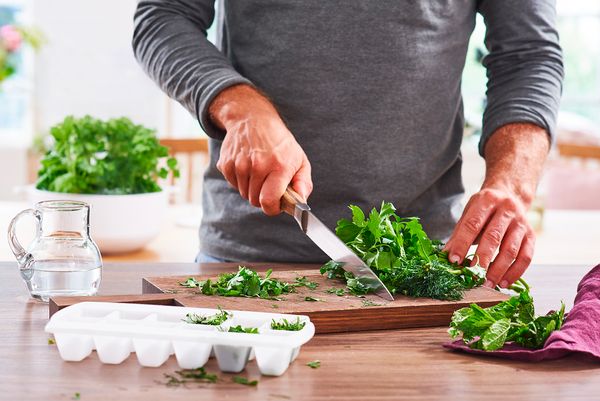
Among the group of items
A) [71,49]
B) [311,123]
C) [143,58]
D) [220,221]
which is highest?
[71,49]

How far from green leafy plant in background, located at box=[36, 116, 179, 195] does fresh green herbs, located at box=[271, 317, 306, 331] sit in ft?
4.52

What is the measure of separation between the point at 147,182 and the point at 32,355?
1375 mm

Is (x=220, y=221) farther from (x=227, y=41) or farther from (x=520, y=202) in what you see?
(x=520, y=202)

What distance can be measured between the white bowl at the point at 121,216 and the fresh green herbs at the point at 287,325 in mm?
1331

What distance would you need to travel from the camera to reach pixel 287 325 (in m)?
1.04

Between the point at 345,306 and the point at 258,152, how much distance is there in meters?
0.29

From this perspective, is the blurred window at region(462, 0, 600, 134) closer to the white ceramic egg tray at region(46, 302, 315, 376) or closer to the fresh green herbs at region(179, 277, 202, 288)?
the fresh green herbs at region(179, 277, 202, 288)

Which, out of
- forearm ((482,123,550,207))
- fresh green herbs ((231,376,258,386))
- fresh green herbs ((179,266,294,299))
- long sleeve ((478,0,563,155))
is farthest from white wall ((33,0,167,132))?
fresh green herbs ((231,376,258,386))

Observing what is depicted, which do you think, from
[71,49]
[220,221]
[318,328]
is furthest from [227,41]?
[71,49]

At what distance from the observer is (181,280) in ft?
4.45

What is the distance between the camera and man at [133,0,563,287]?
171 centimetres

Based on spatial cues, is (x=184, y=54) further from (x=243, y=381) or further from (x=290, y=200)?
(x=243, y=381)

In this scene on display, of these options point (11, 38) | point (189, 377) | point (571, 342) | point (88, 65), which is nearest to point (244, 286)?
point (189, 377)

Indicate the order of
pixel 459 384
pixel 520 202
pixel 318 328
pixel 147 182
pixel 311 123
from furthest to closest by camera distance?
pixel 147 182 → pixel 311 123 → pixel 520 202 → pixel 318 328 → pixel 459 384
